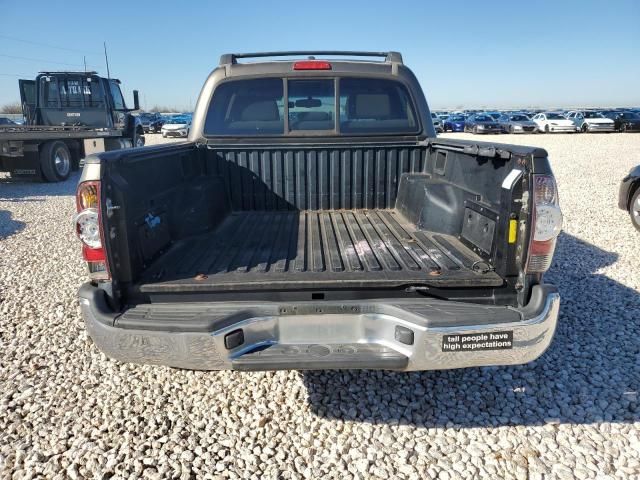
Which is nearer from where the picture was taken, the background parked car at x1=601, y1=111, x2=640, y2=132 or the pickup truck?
the pickup truck

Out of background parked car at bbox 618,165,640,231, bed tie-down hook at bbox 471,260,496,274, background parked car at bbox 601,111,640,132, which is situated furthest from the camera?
background parked car at bbox 601,111,640,132

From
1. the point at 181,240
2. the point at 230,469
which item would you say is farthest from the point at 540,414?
the point at 181,240

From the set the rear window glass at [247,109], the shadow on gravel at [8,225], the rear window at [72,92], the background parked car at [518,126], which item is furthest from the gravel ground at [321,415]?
the background parked car at [518,126]

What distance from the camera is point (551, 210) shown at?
223 centimetres

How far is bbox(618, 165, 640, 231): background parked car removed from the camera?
6.82 meters

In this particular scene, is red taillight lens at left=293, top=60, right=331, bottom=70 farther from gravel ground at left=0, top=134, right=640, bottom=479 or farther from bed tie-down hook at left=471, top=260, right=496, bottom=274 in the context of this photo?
gravel ground at left=0, top=134, right=640, bottom=479

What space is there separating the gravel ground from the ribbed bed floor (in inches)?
37.0

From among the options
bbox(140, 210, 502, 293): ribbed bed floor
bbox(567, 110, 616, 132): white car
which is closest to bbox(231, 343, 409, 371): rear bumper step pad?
bbox(140, 210, 502, 293): ribbed bed floor

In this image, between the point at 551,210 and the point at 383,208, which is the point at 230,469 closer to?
the point at 551,210

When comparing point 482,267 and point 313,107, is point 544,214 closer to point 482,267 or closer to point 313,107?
point 482,267

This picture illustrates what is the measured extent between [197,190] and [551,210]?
243cm

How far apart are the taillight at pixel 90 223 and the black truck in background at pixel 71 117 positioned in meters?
10.9

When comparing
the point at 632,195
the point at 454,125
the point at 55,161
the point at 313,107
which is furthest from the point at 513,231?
the point at 454,125

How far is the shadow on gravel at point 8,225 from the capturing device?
7.35 meters
